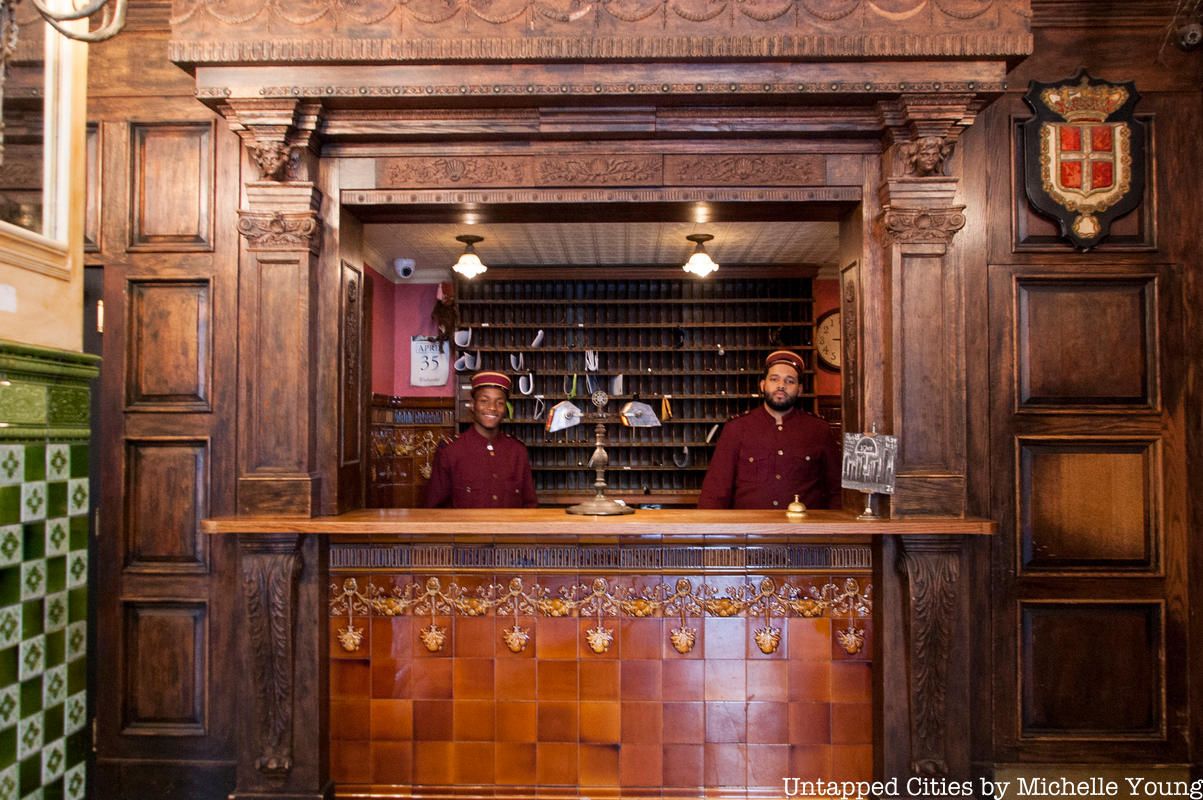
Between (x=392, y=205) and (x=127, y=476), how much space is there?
1.45 m

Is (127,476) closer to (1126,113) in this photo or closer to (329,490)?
(329,490)

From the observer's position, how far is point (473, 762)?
3.17 m

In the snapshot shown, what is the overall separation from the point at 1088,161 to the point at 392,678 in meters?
3.26

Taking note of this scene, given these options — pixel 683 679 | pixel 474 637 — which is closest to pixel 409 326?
pixel 474 637

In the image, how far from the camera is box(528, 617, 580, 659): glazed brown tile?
3.17 metres

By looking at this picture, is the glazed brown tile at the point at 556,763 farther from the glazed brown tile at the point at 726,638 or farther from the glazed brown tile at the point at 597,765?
the glazed brown tile at the point at 726,638

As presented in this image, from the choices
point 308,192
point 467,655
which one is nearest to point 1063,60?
point 308,192

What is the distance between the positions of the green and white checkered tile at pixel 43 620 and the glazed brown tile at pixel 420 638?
1081 millimetres

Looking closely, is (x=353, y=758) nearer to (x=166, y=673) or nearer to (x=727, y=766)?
(x=166, y=673)

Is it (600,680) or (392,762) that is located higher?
(600,680)

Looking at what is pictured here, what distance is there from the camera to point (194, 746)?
3.17m

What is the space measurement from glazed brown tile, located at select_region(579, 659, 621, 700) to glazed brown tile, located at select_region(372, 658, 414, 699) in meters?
0.66

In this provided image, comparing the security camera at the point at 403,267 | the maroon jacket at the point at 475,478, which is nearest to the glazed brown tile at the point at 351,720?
the maroon jacket at the point at 475,478

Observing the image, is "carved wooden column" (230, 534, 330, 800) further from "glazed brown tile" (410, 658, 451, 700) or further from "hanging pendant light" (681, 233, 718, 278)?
"hanging pendant light" (681, 233, 718, 278)
